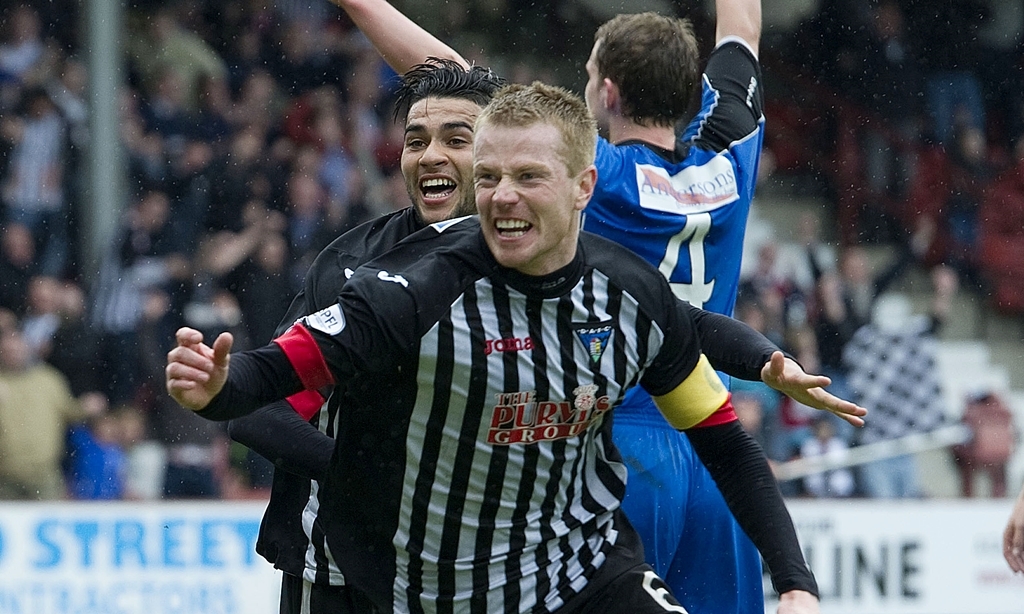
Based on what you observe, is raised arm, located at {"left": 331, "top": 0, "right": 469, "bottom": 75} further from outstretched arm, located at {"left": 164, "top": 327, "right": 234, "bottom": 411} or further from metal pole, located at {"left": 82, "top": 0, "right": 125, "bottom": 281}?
metal pole, located at {"left": 82, "top": 0, "right": 125, "bottom": 281}

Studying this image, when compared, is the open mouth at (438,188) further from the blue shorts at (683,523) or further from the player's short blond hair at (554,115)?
the blue shorts at (683,523)

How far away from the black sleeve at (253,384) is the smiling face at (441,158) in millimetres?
1023

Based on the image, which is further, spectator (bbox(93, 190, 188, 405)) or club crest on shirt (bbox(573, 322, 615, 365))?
spectator (bbox(93, 190, 188, 405))

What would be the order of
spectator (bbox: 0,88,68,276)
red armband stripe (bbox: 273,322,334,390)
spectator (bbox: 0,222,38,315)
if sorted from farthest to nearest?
spectator (bbox: 0,88,68,276)
spectator (bbox: 0,222,38,315)
red armband stripe (bbox: 273,322,334,390)

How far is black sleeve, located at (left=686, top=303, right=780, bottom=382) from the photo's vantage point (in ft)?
12.1

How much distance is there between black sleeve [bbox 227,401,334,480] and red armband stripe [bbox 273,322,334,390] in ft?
2.01

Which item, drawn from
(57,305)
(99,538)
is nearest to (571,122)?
(99,538)

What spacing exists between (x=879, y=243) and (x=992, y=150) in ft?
5.02

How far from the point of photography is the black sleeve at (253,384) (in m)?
3.03

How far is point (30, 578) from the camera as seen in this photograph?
9.20 m

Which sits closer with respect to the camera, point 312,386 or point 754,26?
point 312,386

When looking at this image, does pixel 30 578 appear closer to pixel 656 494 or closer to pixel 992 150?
pixel 656 494

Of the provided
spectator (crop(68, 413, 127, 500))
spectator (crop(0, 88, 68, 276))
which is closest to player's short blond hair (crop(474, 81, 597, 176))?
spectator (crop(68, 413, 127, 500))

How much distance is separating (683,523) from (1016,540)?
1088mm
